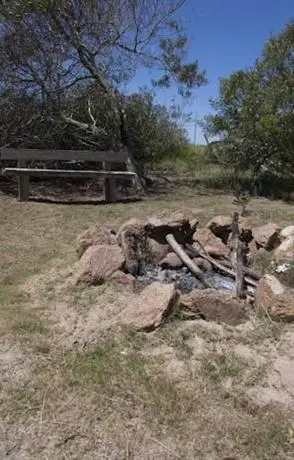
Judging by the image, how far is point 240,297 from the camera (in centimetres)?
391

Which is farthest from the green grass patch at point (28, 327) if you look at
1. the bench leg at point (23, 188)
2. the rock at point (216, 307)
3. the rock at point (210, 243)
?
the bench leg at point (23, 188)

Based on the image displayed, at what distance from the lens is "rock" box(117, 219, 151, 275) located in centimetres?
458

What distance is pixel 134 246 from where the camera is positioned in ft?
15.6

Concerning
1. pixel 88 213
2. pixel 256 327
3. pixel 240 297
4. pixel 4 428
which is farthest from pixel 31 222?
pixel 4 428

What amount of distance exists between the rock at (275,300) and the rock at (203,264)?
1.19m

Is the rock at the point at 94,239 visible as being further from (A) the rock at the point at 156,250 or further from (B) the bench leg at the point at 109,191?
(B) the bench leg at the point at 109,191

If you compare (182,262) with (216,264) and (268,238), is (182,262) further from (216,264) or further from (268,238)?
(268,238)

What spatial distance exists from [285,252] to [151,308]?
1.76 metres

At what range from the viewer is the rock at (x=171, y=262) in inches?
188

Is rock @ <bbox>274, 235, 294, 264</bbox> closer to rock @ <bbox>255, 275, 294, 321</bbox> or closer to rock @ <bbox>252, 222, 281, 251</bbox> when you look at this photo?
rock @ <bbox>252, 222, 281, 251</bbox>

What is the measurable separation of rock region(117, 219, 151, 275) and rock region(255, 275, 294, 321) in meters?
1.34

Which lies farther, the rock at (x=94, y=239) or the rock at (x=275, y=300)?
the rock at (x=94, y=239)

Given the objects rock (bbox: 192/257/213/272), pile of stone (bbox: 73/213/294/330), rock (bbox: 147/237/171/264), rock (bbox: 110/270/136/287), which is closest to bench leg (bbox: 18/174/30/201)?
pile of stone (bbox: 73/213/294/330)

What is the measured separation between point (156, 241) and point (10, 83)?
5.72 meters
